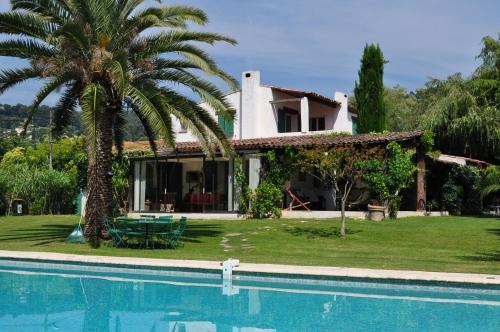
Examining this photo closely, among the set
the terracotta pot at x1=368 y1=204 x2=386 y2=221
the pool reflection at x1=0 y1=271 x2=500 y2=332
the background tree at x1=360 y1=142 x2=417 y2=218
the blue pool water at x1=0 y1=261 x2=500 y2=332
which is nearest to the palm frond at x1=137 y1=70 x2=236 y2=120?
the blue pool water at x1=0 y1=261 x2=500 y2=332

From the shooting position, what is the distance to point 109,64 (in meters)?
15.8

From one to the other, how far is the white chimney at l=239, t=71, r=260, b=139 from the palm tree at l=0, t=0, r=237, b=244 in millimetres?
14924

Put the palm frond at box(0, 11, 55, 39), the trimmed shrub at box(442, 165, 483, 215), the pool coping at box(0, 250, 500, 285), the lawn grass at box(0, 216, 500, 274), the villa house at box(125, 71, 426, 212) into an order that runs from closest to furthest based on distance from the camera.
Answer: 1. the pool coping at box(0, 250, 500, 285)
2. the lawn grass at box(0, 216, 500, 274)
3. the palm frond at box(0, 11, 55, 39)
4. the trimmed shrub at box(442, 165, 483, 215)
5. the villa house at box(125, 71, 426, 212)

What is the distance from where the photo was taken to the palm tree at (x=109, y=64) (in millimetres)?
16109

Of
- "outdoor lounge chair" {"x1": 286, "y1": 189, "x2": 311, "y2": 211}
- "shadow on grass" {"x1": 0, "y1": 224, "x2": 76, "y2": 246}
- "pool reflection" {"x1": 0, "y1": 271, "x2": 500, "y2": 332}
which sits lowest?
"pool reflection" {"x1": 0, "y1": 271, "x2": 500, "y2": 332}

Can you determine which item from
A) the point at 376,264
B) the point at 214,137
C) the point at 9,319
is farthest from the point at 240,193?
the point at 9,319

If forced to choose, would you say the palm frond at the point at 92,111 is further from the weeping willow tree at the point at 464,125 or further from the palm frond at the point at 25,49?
the weeping willow tree at the point at 464,125

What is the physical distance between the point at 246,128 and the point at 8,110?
5653 inches

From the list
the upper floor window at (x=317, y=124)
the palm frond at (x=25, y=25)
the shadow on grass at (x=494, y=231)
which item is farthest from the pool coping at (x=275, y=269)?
the upper floor window at (x=317, y=124)

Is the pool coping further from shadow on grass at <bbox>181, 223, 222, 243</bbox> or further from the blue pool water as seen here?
shadow on grass at <bbox>181, 223, 222, 243</bbox>

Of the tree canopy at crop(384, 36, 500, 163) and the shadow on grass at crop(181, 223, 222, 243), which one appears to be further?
the tree canopy at crop(384, 36, 500, 163)

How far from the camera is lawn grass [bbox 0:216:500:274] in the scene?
13805mm

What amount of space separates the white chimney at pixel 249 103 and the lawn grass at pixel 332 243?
11120 mm

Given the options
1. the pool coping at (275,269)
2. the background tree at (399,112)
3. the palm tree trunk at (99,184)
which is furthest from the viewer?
the background tree at (399,112)
